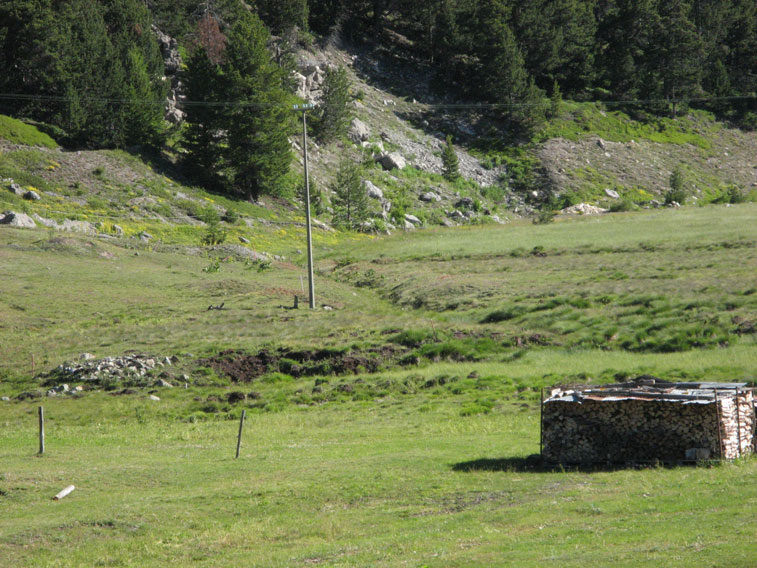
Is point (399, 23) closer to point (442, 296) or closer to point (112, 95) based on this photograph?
point (112, 95)

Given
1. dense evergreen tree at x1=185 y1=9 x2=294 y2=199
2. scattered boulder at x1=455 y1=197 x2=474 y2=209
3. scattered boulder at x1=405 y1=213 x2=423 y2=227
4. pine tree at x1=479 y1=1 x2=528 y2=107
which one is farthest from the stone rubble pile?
pine tree at x1=479 y1=1 x2=528 y2=107

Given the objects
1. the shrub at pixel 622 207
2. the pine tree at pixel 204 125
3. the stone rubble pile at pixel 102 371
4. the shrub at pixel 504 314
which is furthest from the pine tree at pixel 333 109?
the stone rubble pile at pixel 102 371

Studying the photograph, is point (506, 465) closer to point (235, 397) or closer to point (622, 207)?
point (235, 397)

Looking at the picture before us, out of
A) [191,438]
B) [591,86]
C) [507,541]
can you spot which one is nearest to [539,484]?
[507,541]

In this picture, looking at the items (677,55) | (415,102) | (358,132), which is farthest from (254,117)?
(677,55)

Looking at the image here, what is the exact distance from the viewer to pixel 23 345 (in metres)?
43.4

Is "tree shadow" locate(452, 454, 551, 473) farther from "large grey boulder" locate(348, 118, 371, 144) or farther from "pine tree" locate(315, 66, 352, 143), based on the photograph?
"large grey boulder" locate(348, 118, 371, 144)

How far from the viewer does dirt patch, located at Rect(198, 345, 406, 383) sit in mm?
41969

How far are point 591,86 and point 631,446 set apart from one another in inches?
5561

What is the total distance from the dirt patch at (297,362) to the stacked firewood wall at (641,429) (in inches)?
807

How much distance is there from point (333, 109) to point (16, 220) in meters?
57.1

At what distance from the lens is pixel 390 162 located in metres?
119

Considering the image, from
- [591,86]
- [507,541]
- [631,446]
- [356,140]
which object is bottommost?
[507,541]

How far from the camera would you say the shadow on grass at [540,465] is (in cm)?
2142
